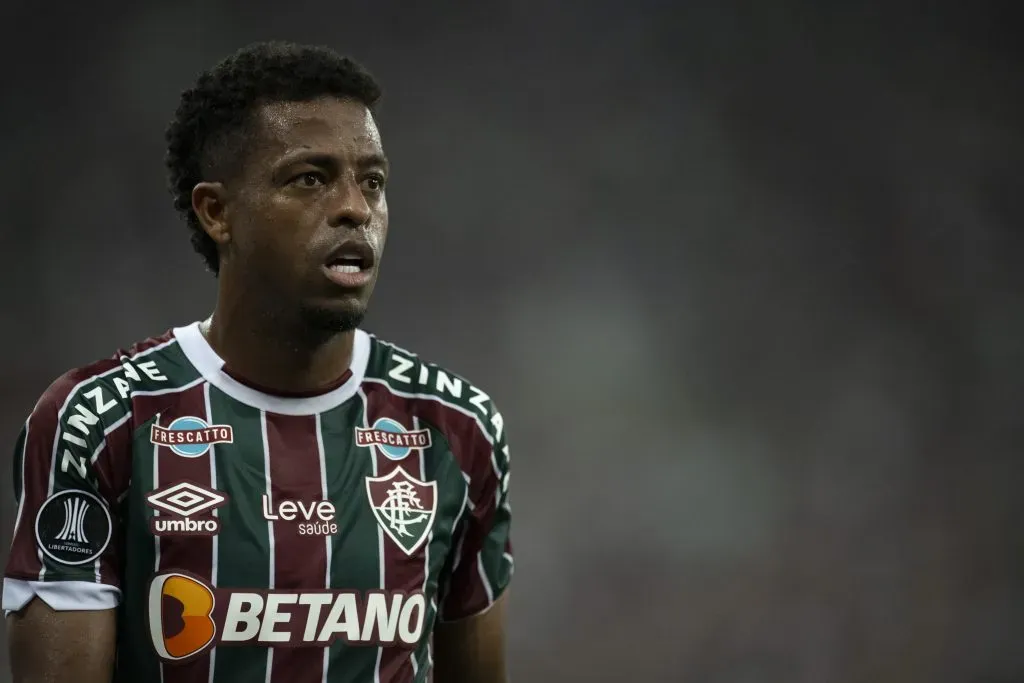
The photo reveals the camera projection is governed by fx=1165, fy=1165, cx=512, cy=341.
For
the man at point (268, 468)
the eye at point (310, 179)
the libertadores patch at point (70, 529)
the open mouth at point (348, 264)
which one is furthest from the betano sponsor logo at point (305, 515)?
the eye at point (310, 179)

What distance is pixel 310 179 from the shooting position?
155 cm

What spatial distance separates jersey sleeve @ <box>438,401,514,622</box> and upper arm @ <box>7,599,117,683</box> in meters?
0.51

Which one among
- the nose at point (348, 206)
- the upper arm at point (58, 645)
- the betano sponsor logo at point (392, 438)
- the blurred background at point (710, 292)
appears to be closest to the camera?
the upper arm at point (58, 645)

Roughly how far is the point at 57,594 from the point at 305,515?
320mm

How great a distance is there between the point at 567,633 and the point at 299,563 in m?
2.77

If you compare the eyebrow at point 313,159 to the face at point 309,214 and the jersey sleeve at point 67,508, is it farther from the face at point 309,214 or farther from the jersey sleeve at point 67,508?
the jersey sleeve at point 67,508

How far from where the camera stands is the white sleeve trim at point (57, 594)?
1408mm

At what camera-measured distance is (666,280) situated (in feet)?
14.4

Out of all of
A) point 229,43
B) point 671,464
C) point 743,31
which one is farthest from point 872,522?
point 229,43

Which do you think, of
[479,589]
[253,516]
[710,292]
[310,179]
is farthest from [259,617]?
[710,292]

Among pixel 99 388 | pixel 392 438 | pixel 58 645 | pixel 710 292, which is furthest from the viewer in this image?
pixel 710 292

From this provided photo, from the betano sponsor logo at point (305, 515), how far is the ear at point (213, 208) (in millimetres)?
367

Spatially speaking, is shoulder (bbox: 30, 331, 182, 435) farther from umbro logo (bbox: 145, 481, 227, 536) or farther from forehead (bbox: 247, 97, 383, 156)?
forehead (bbox: 247, 97, 383, 156)

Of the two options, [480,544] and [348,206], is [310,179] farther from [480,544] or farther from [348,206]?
[480,544]
